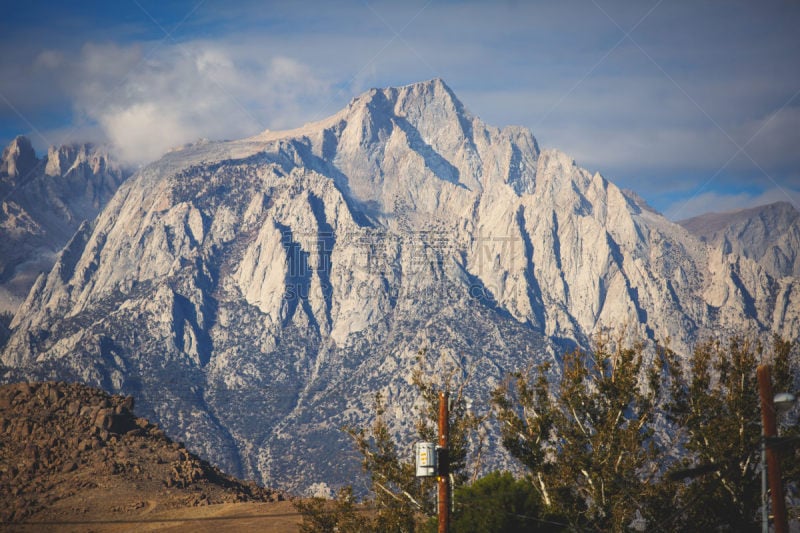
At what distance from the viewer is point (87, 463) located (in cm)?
11975

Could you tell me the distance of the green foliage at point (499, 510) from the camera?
53219 mm

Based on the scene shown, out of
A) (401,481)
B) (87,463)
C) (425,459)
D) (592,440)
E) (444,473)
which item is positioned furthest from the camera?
(87,463)

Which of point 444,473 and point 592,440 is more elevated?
point 592,440

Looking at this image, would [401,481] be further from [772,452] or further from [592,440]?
[772,452]

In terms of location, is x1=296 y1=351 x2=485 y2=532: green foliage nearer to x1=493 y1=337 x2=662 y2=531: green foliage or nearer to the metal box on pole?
x1=493 y1=337 x2=662 y2=531: green foliage

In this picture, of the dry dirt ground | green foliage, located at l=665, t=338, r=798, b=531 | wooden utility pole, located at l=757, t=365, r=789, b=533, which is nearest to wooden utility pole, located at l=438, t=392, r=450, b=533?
wooden utility pole, located at l=757, t=365, r=789, b=533

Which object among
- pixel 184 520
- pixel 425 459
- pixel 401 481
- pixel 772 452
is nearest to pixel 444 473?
pixel 425 459

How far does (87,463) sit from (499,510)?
270ft

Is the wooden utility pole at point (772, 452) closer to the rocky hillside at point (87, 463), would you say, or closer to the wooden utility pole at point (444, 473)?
the wooden utility pole at point (444, 473)

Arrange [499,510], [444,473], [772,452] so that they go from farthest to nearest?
[499,510] → [444,473] → [772,452]

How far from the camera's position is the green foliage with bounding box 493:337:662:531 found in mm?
48750

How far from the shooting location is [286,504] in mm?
103125

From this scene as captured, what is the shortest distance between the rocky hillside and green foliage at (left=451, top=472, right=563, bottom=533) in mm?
59400

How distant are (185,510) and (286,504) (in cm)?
1175
